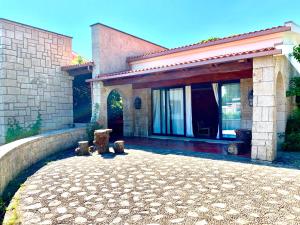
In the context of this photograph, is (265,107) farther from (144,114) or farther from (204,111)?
(144,114)

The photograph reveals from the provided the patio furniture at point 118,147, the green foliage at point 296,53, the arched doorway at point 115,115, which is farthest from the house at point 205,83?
the patio furniture at point 118,147

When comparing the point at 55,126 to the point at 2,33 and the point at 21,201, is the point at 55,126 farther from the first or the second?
the point at 21,201

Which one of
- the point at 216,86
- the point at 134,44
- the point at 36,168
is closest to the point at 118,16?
the point at 134,44

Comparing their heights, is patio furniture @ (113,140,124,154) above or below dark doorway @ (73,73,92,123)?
below

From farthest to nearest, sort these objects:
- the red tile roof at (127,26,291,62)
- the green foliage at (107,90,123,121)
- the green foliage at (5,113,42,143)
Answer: the green foliage at (107,90,123,121), the green foliage at (5,113,42,143), the red tile roof at (127,26,291,62)

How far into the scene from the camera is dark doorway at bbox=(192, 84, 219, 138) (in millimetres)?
11898

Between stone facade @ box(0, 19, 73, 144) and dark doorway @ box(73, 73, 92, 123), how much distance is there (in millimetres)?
642

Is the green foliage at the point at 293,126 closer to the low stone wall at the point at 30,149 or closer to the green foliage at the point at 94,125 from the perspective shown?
the green foliage at the point at 94,125

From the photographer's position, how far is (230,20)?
15562 mm

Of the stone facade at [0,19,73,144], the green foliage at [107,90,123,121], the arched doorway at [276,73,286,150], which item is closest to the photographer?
the arched doorway at [276,73,286,150]

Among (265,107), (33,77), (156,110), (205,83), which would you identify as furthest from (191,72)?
(33,77)

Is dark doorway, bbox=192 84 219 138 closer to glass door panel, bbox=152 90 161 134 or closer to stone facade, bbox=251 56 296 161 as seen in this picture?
glass door panel, bbox=152 90 161 134

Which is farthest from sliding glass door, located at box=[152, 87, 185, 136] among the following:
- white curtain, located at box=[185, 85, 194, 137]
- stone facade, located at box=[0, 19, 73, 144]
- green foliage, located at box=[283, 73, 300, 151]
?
stone facade, located at box=[0, 19, 73, 144]

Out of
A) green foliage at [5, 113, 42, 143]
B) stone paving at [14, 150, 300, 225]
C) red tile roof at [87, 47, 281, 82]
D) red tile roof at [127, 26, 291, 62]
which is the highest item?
red tile roof at [127, 26, 291, 62]
